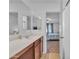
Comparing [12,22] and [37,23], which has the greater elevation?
[37,23]

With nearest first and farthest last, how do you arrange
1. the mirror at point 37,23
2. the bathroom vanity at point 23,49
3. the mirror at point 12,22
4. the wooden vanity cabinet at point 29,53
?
the bathroom vanity at point 23,49 → the wooden vanity cabinet at point 29,53 → the mirror at point 12,22 → the mirror at point 37,23

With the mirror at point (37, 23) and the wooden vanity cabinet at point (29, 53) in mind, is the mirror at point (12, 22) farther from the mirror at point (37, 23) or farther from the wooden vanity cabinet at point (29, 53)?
the mirror at point (37, 23)

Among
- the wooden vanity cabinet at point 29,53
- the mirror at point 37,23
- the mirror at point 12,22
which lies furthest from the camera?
the mirror at point 37,23

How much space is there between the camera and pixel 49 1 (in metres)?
6.75

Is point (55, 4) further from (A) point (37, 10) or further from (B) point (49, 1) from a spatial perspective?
(A) point (37, 10)

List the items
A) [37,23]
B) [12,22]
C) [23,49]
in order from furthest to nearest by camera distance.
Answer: [37,23] < [12,22] < [23,49]

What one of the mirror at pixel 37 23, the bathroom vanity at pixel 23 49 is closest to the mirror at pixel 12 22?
the bathroom vanity at pixel 23 49

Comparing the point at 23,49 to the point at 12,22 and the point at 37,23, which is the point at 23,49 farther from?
the point at 37,23

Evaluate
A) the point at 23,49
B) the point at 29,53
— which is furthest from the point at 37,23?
the point at 23,49
